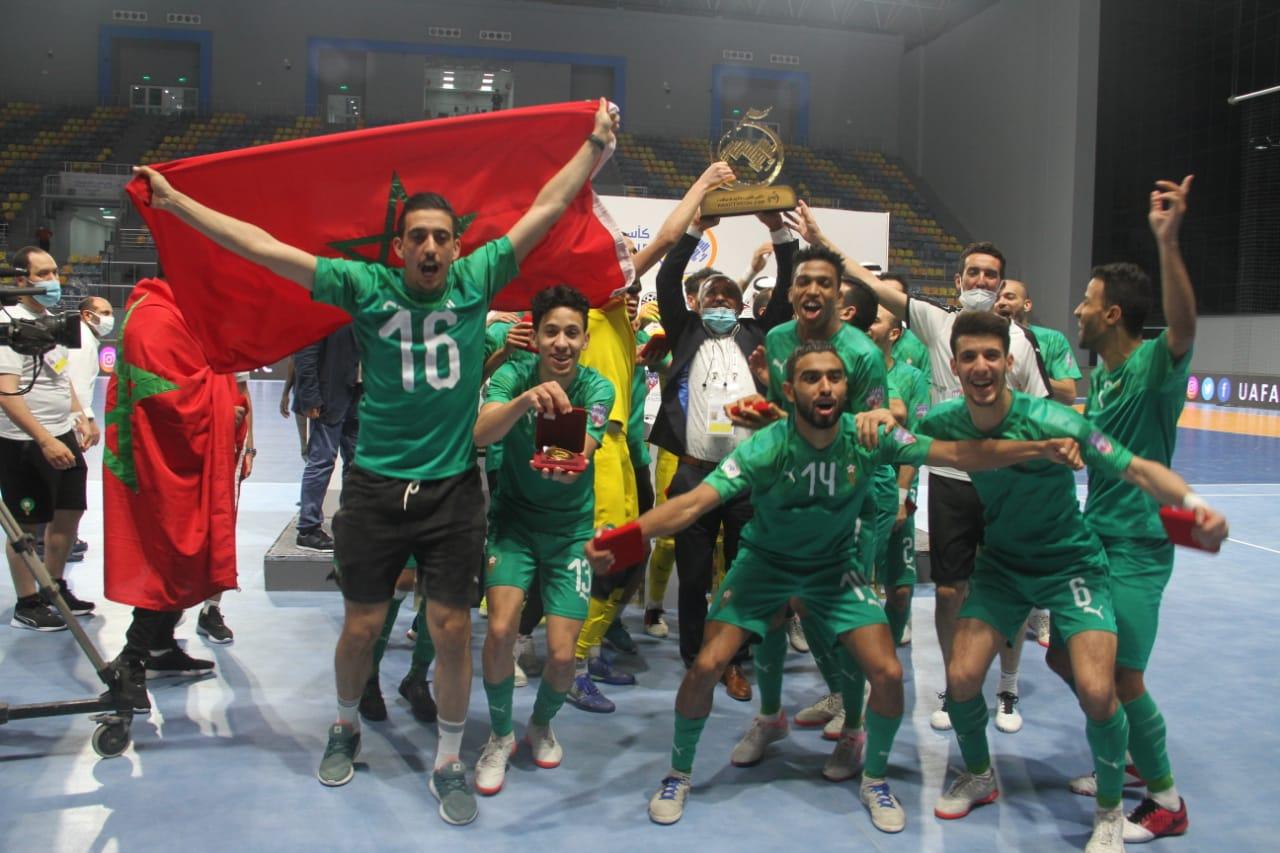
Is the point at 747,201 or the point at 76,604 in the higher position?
the point at 747,201

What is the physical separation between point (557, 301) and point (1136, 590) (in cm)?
213

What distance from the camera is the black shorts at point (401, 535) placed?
3.45 m

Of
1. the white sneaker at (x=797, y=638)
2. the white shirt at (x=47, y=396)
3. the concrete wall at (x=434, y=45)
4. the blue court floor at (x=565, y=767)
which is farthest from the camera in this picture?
the concrete wall at (x=434, y=45)

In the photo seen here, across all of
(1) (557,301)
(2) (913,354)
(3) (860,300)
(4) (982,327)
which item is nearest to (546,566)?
(1) (557,301)

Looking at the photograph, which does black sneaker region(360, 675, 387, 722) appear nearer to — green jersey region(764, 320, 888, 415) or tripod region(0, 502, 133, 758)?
tripod region(0, 502, 133, 758)

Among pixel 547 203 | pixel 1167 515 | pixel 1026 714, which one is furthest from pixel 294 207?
pixel 1026 714

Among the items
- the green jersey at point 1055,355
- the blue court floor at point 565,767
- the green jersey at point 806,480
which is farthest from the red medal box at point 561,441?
the green jersey at point 1055,355

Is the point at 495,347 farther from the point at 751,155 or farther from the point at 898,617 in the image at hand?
the point at 898,617

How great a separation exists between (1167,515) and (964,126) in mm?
28014

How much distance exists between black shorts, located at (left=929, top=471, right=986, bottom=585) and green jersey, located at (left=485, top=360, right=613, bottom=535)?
1512 mm

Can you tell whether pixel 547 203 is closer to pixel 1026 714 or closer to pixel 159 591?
pixel 159 591

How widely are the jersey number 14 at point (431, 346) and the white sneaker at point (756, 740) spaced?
167cm

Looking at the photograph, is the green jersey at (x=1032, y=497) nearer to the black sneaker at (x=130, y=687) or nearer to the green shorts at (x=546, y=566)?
the green shorts at (x=546, y=566)

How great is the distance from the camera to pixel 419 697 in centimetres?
429
